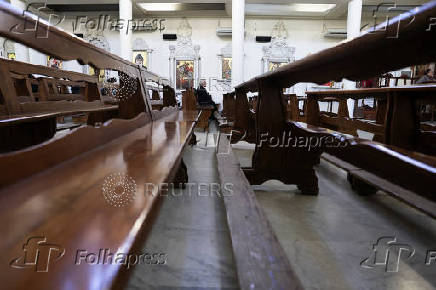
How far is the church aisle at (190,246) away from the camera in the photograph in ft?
4.05

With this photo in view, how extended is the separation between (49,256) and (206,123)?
650 cm

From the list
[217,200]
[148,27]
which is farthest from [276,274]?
[148,27]

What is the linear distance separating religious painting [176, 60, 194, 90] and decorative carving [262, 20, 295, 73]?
285 cm

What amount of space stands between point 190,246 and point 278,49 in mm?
12130

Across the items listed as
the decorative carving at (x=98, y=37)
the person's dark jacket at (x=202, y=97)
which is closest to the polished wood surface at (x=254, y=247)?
the person's dark jacket at (x=202, y=97)

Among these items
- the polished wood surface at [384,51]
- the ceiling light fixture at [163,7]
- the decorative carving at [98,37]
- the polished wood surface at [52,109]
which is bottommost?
the polished wood surface at [52,109]

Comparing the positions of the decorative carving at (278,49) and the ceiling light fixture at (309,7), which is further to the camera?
the decorative carving at (278,49)

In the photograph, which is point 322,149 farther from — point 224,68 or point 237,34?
point 224,68

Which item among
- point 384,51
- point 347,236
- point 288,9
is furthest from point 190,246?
point 288,9

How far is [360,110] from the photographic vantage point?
34.7 feet

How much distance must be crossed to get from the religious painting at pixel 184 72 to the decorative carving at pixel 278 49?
2848mm

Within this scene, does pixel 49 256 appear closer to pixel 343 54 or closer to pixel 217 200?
pixel 343 54

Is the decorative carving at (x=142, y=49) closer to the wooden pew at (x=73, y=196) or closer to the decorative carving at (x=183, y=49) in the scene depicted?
the decorative carving at (x=183, y=49)

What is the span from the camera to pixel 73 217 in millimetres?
606
